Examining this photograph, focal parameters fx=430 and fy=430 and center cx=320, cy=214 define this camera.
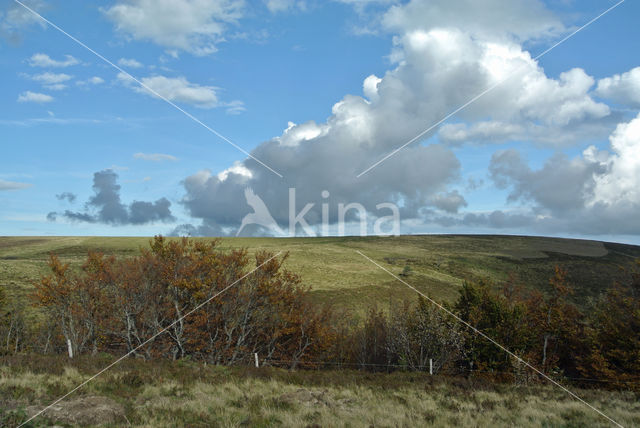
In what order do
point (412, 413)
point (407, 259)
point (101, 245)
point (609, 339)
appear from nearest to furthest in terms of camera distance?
point (412, 413), point (609, 339), point (407, 259), point (101, 245)

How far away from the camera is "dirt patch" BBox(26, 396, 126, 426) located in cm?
1175

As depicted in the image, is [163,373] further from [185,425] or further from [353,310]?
[353,310]

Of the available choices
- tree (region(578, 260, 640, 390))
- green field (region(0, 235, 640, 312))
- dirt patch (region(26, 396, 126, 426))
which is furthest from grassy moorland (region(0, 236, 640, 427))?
green field (region(0, 235, 640, 312))

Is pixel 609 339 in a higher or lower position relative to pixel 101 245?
lower

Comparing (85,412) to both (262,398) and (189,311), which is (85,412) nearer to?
(262,398)

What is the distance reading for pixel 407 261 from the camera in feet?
388

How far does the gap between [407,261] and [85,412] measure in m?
111

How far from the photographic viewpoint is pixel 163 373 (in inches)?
758

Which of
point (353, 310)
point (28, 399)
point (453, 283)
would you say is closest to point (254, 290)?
point (28, 399)

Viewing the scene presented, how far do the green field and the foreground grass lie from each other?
1795 inches

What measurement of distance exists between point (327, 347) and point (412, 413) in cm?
3887

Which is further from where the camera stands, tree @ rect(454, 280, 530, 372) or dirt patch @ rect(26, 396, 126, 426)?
tree @ rect(454, 280, 530, 372)

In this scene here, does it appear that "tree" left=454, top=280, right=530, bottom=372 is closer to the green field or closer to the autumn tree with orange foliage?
the green field

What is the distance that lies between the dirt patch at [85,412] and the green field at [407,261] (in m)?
55.1
